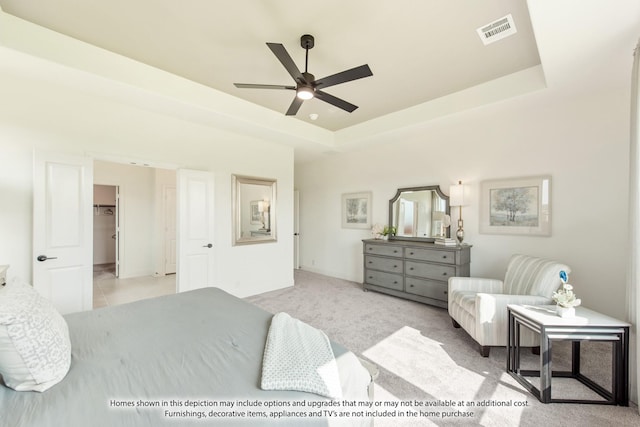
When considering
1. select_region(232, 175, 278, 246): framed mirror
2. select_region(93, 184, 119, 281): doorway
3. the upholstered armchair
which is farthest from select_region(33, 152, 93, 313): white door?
select_region(93, 184, 119, 281): doorway

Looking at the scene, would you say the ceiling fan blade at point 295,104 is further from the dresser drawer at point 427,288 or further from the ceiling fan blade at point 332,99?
the dresser drawer at point 427,288

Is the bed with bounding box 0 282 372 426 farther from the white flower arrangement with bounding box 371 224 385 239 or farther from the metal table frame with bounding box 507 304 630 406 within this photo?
the white flower arrangement with bounding box 371 224 385 239

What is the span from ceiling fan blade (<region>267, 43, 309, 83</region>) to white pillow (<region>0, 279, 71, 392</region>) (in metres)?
2.05

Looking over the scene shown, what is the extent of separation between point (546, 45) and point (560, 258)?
242cm

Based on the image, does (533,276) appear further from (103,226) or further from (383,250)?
(103,226)

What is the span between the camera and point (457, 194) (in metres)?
3.95

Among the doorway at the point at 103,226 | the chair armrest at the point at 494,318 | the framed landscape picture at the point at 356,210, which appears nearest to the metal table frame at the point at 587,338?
the chair armrest at the point at 494,318

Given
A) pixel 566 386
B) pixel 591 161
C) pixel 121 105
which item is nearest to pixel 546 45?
pixel 591 161

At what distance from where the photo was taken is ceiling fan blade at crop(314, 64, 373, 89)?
2197 millimetres

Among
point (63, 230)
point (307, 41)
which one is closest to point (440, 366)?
point (307, 41)

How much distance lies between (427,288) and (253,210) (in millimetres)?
3019

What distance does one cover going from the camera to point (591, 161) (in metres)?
3.08

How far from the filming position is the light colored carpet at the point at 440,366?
181 centimetres

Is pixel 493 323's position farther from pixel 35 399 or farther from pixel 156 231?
pixel 156 231
